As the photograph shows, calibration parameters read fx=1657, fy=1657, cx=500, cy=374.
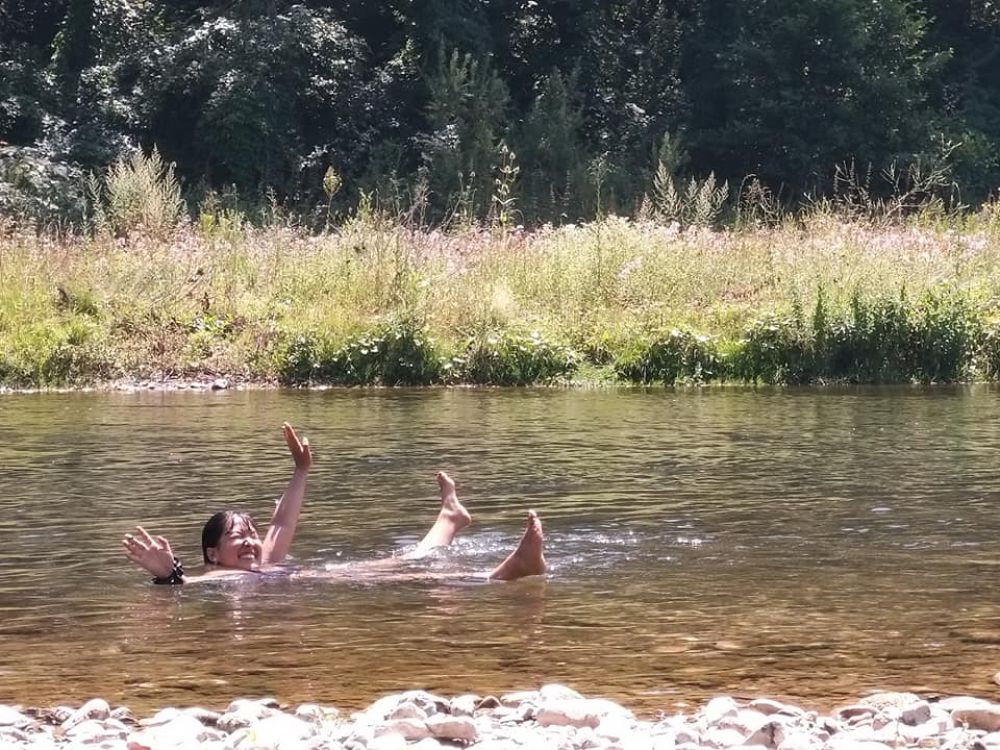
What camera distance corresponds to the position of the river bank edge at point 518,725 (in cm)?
531

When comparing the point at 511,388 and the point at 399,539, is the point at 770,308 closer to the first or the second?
the point at 511,388

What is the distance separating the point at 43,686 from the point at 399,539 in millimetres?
3604

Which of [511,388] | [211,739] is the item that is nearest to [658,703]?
[211,739]

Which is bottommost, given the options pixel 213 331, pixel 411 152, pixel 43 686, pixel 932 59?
pixel 43 686

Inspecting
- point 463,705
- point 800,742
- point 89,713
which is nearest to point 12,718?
point 89,713

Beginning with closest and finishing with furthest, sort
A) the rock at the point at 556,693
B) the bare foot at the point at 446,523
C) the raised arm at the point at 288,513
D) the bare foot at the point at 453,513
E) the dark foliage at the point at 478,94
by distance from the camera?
the rock at the point at 556,693 < the raised arm at the point at 288,513 < the bare foot at the point at 446,523 < the bare foot at the point at 453,513 < the dark foliage at the point at 478,94

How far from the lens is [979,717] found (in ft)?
18.3

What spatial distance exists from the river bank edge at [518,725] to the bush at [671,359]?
13.7 m

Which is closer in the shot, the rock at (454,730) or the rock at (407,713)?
the rock at (454,730)

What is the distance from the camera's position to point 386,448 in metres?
13.7

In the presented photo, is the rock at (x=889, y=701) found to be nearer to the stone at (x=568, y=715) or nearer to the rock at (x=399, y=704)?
the stone at (x=568, y=715)

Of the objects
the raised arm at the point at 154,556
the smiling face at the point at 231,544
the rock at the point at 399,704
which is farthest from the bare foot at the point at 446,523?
the rock at the point at 399,704

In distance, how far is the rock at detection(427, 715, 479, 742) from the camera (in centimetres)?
547

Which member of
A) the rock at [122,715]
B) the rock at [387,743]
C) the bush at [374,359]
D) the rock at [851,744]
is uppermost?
the bush at [374,359]
